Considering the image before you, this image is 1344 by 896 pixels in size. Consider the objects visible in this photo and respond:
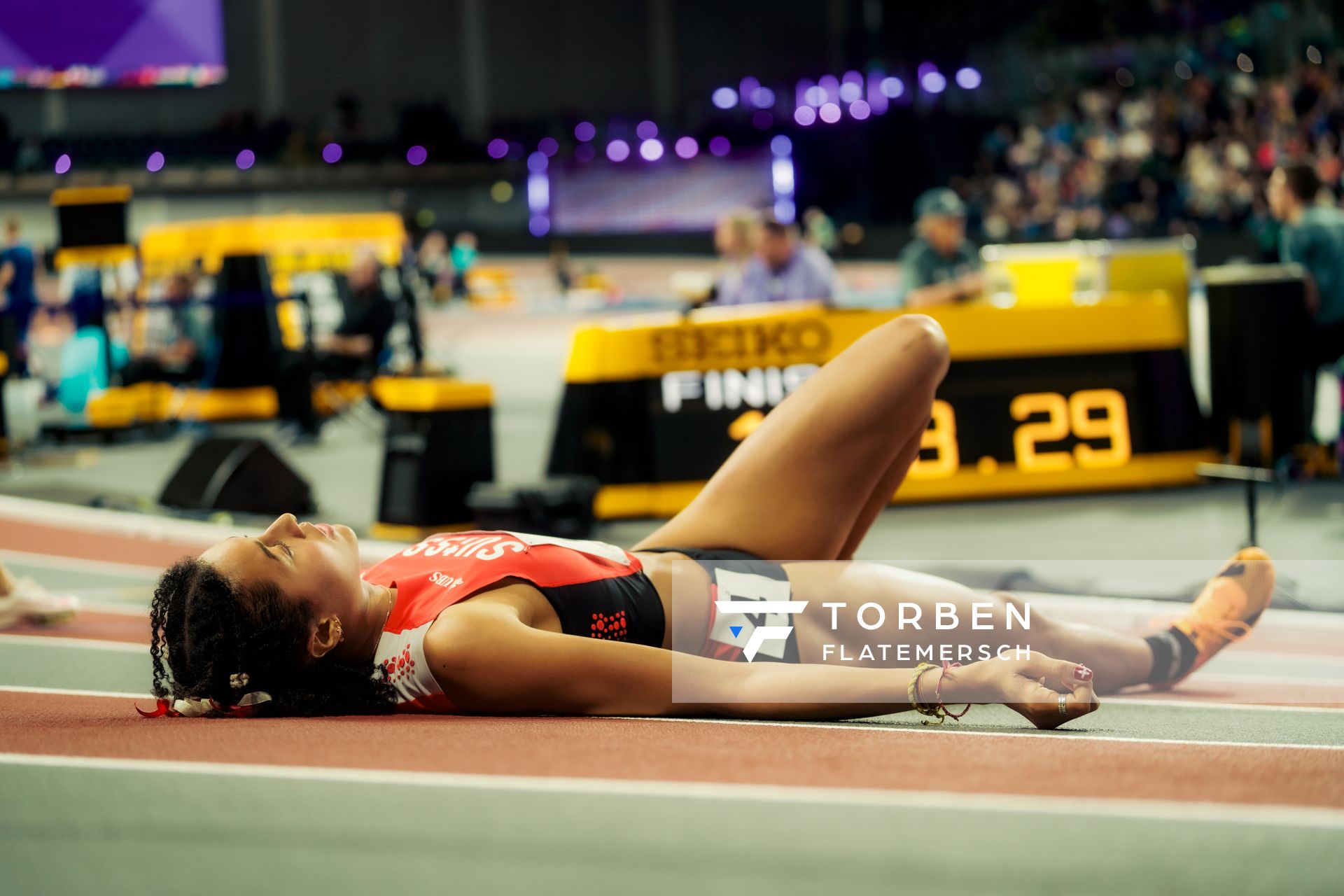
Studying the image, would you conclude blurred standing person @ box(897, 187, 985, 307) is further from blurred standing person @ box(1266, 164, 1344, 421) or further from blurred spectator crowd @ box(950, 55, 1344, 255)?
blurred spectator crowd @ box(950, 55, 1344, 255)

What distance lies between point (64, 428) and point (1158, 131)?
1898cm

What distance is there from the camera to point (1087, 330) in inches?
307

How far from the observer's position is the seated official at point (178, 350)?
12250 millimetres

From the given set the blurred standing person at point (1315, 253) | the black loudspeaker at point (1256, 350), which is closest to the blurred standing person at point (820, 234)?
the blurred standing person at point (1315, 253)

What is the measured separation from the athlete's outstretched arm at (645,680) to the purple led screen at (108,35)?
20.4m

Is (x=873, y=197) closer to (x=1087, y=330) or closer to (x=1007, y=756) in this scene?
(x=1087, y=330)

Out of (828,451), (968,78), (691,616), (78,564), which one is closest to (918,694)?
(691,616)

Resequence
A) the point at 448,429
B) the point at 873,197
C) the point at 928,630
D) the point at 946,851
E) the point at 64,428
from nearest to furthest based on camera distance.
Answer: the point at 946,851 < the point at 928,630 < the point at 448,429 < the point at 64,428 < the point at 873,197

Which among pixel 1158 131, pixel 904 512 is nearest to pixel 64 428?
pixel 904 512

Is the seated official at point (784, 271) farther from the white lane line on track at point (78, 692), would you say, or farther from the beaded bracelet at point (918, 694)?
the beaded bracelet at point (918, 694)

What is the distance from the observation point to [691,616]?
10.1 ft

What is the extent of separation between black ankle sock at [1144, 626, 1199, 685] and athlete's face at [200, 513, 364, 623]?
71.3 inches

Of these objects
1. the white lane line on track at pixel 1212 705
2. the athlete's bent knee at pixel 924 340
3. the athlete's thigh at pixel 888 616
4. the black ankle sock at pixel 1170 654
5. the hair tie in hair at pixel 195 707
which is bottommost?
the white lane line on track at pixel 1212 705

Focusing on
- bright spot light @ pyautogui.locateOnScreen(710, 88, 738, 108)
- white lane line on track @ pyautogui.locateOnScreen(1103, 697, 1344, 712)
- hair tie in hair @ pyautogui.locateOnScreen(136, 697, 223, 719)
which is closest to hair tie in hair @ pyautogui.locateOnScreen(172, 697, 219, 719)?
hair tie in hair @ pyautogui.locateOnScreen(136, 697, 223, 719)
